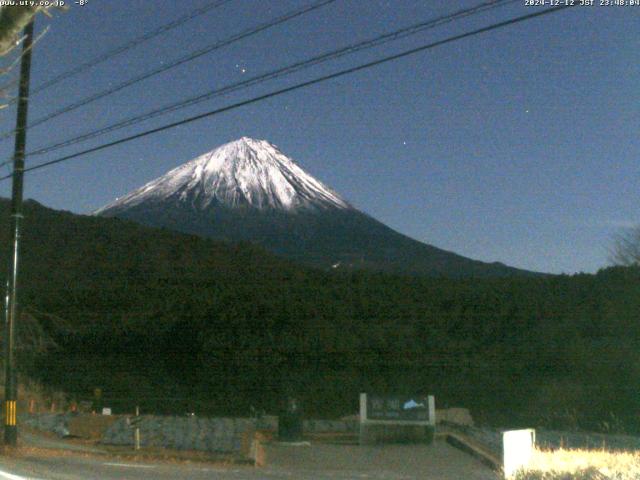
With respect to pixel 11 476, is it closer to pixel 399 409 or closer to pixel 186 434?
pixel 186 434

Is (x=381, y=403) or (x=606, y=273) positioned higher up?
(x=606, y=273)

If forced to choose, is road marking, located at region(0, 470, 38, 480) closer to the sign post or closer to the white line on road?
the white line on road

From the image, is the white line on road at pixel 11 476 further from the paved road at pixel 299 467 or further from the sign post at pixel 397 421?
the sign post at pixel 397 421

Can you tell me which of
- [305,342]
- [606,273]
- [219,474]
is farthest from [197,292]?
[219,474]

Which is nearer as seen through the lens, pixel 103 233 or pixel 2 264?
pixel 2 264

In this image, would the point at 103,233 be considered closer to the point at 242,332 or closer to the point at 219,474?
the point at 242,332

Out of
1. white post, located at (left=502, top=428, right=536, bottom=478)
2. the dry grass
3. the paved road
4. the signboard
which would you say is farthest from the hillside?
white post, located at (left=502, top=428, right=536, bottom=478)
